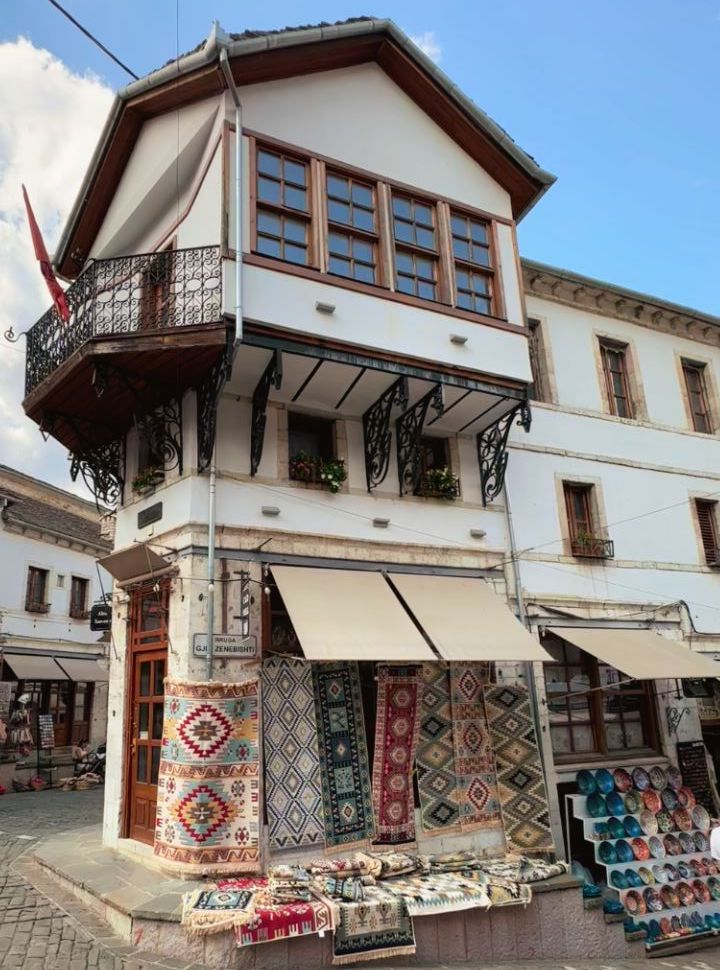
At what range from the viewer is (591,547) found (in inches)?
471

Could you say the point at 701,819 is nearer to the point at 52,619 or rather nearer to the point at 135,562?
the point at 135,562

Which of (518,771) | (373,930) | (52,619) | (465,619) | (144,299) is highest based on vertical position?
(144,299)

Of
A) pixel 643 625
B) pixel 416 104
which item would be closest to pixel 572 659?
pixel 643 625

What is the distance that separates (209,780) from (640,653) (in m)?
6.27

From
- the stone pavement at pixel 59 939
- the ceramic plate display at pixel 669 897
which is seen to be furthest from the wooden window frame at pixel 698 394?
the stone pavement at pixel 59 939

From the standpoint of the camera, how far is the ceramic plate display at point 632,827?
997cm

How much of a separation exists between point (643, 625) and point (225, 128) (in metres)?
9.50

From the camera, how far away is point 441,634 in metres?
8.91

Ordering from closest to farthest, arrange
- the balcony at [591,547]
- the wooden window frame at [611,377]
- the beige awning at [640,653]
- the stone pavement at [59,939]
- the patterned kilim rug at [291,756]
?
the stone pavement at [59,939] → the patterned kilim rug at [291,756] → the beige awning at [640,653] → the balcony at [591,547] → the wooden window frame at [611,377]

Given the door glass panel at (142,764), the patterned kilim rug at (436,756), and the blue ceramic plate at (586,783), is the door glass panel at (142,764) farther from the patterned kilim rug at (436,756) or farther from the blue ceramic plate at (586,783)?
the blue ceramic plate at (586,783)

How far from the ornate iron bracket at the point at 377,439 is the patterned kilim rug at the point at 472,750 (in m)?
2.71

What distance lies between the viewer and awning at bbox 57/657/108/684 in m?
21.9

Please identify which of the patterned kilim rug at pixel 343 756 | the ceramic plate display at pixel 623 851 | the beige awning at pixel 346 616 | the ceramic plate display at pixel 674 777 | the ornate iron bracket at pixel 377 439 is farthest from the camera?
the ceramic plate display at pixel 674 777

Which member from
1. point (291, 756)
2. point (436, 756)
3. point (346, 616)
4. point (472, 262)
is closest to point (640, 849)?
point (436, 756)
